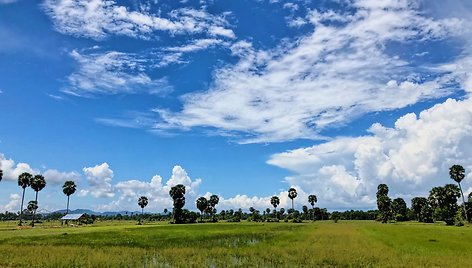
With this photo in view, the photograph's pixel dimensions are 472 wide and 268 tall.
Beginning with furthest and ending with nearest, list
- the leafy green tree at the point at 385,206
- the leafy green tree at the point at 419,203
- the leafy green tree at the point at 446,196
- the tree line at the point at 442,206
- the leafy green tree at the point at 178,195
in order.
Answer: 1. the leafy green tree at the point at 419,203
2. the leafy green tree at the point at 385,206
3. the leafy green tree at the point at 178,195
4. the leafy green tree at the point at 446,196
5. the tree line at the point at 442,206

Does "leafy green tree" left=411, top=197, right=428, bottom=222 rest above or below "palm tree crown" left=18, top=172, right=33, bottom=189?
below

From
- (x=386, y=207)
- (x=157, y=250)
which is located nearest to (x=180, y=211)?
(x=386, y=207)

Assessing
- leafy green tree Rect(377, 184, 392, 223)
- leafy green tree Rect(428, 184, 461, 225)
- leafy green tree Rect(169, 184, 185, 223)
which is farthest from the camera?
leafy green tree Rect(377, 184, 392, 223)

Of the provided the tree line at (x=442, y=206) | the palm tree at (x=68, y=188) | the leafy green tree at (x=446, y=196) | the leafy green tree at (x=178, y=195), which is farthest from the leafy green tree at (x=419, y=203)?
the palm tree at (x=68, y=188)

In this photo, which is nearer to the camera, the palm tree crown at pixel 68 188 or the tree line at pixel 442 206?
the tree line at pixel 442 206

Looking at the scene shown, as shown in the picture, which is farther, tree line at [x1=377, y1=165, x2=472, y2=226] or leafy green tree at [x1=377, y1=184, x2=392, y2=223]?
leafy green tree at [x1=377, y1=184, x2=392, y2=223]

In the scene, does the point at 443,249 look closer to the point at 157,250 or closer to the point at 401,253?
the point at 401,253

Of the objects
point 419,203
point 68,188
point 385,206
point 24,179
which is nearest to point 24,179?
point 24,179

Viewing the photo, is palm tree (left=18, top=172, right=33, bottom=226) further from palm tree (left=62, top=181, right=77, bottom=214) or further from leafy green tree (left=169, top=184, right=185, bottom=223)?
leafy green tree (left=169, top=184, right=185, bottom=223)

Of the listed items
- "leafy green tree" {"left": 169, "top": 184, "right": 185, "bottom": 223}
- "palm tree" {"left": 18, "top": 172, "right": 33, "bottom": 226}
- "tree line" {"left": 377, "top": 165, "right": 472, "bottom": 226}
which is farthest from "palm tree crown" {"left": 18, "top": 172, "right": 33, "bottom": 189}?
"tree line" {"left": 377, "top": 165, "right": 472, "bottom": 226}

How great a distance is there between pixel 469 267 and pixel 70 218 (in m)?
156

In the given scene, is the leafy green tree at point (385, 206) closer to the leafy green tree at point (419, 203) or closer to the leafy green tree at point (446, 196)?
the leafy green tree at point (419, 203)

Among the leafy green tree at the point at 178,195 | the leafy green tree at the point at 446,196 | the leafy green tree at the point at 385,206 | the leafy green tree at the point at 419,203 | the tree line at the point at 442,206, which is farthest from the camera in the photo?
the leafy green tree at the point at 419,203

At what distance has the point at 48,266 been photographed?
2864 centimetres
